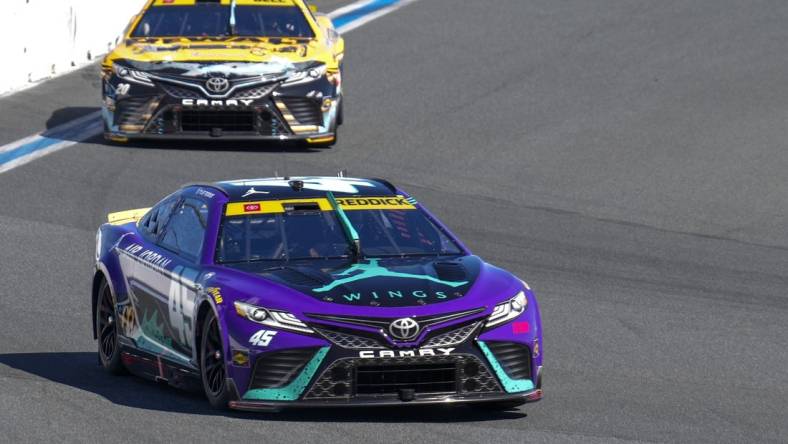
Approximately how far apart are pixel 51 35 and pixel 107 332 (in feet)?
39.7

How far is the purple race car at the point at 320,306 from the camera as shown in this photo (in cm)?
844

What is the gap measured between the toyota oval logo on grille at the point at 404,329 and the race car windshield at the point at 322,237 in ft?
3.27

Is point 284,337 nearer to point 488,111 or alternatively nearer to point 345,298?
point 345,298

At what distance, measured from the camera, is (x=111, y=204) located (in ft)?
52.0

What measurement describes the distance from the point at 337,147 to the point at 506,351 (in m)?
10.1

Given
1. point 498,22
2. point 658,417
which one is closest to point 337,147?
point 498,22

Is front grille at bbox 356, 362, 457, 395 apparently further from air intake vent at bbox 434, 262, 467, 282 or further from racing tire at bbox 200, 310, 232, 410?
racing tire at bbox 200, 310, 232, 410

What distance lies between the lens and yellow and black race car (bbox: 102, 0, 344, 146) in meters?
17.6

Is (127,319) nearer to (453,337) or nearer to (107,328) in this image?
(107,328)

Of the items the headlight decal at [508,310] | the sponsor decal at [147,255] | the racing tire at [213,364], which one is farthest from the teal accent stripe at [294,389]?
the sponsor decal at [147,255]

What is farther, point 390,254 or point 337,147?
point 337,147

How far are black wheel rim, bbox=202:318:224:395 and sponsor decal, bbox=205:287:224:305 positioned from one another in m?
0.11

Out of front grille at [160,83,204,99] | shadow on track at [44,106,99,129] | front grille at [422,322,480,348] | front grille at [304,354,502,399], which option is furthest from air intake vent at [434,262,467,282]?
shadow on track at [44,106,99,129]

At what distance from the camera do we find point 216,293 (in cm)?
880
